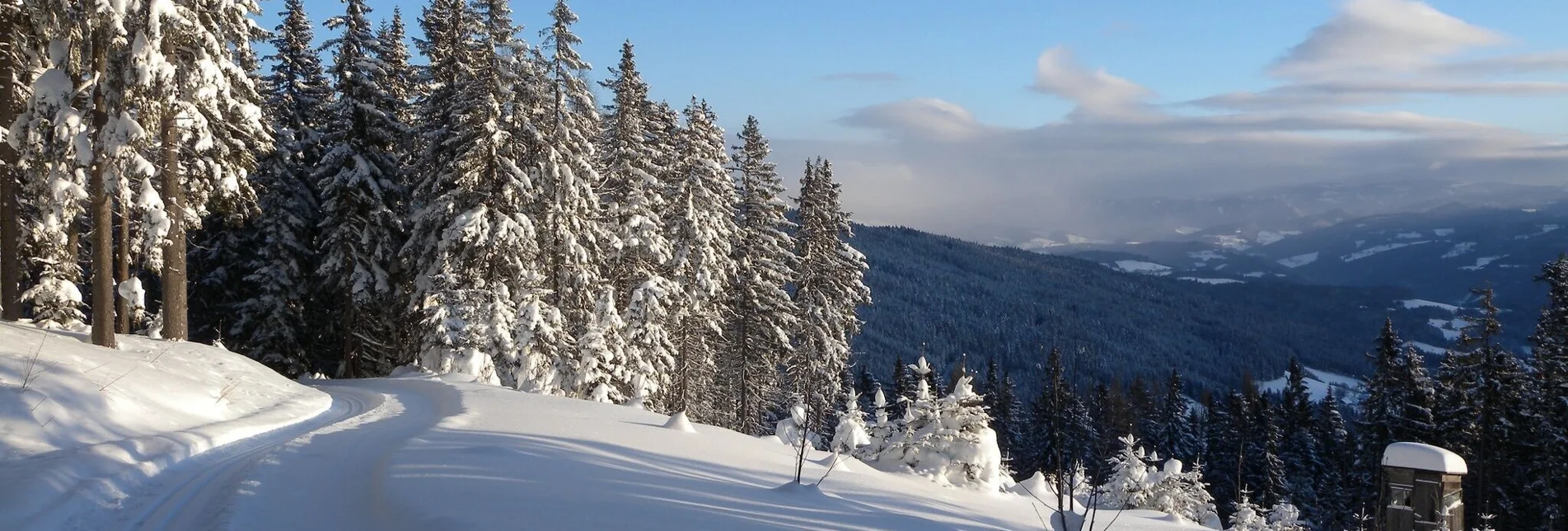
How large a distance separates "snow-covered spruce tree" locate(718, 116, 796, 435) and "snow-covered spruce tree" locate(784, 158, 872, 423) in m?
0.70

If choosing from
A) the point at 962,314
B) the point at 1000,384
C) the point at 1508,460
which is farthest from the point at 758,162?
the point at 962,314

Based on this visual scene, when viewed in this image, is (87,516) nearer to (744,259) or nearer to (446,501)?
(446,501)

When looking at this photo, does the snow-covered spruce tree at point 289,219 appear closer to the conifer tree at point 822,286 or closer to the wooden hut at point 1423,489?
the conifer tree at point 822,286

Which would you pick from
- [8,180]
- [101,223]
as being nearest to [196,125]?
[101,223]

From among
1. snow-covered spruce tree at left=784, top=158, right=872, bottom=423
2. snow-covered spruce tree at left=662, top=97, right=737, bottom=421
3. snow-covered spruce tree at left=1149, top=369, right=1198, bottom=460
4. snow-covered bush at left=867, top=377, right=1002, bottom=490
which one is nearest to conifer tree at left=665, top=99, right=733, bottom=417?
snow-covered spruce tree at left=662, top=97, right=737, bottom=421

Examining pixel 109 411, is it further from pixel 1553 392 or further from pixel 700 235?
pixel 1553 392

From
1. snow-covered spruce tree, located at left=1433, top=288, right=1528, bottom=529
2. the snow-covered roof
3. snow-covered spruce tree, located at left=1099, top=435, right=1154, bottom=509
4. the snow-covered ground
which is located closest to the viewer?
the snow-covered roof

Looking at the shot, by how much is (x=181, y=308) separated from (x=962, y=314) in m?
179

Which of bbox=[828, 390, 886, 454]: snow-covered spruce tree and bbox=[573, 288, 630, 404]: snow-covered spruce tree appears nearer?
bbox=[828, 390, 886, 454]: snow-covered spruce tree

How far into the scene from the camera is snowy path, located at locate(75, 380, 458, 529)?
662cm

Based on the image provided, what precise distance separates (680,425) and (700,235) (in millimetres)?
19674

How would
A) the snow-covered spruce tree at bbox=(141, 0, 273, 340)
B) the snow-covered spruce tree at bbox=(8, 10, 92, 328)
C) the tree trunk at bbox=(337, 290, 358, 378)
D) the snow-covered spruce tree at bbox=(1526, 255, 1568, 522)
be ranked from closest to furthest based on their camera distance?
the snow-covered spruce tree at bbox=(8, 10, 92, 328) → the snow-covered spruce tree at bbox=(141, 0, 273, 340) → the tree trunk at bbox=(337, 290, 358, 378) → the snow-covered spruce tree at bbox=(1526, 255, 1568, 522)

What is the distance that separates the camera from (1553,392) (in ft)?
103

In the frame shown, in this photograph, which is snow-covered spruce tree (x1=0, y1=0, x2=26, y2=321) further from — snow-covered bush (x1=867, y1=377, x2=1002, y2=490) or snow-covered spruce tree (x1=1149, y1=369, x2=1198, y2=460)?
snow-covered spruce tree (x1=1149, y1=369, x2=1198, y2=460)
